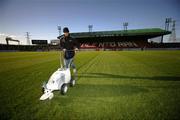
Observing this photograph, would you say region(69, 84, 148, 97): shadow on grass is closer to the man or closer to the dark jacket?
the man

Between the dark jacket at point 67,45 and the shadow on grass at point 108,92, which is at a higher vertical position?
the dark jacket at point 67,45

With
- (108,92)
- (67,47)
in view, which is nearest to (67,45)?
(67,47)

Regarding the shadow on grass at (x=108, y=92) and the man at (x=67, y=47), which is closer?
the shadow on grass at (x=108, y=92)

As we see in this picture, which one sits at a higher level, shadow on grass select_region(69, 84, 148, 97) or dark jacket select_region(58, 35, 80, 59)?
dark jacket select_region(58, 35, 80, 59)

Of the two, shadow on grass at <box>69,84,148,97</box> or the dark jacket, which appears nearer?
shadow on grass at <box>69,84,148,97</box>

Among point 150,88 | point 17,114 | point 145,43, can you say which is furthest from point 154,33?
point 17,114

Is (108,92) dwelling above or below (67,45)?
below

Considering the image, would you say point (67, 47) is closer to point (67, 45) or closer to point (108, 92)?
point (67, 45)

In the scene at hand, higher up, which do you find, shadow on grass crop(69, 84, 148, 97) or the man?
the man

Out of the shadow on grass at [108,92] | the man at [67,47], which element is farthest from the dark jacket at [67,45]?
the shadow on grass at [108,92]

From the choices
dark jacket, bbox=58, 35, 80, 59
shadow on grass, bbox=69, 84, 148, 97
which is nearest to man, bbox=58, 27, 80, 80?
dark jacket, bbox=58, 35, 80, 59

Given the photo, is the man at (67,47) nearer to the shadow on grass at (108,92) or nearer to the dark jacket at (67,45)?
the dark jacket at (67,45)

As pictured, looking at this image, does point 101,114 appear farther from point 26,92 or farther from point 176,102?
point 26,92

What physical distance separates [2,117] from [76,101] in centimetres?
190
